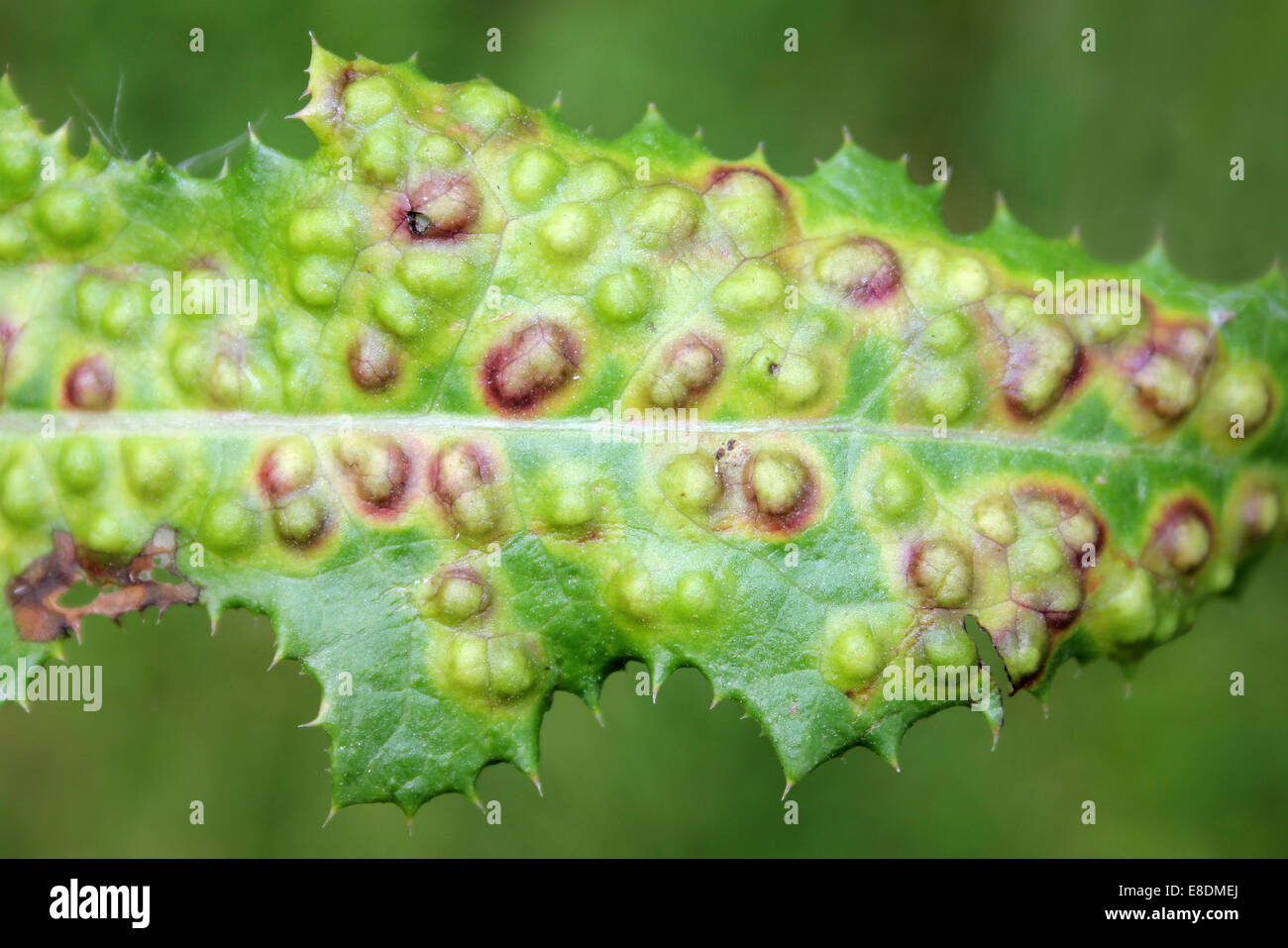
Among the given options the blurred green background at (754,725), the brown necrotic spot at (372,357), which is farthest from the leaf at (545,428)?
the blurred green background at (754,725)

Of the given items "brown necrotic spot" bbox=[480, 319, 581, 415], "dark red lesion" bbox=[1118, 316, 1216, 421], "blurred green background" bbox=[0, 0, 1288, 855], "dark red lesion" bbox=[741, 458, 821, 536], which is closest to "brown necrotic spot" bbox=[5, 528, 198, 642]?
"brown necrotic spot" bbox=[480, 319, 581, 415]

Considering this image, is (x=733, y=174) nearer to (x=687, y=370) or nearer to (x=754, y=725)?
(x=687, y=370)

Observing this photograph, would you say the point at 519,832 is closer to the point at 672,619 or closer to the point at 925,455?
the point at 672,619

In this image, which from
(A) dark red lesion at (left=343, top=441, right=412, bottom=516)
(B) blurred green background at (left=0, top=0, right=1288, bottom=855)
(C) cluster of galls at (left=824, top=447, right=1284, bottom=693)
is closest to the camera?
(C) cluster of galls at (left=824, top=447, right=1284, bottom=693)

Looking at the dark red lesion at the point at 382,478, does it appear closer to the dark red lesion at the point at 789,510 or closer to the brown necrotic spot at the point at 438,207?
the brown necrotic spot at the point at 438,207

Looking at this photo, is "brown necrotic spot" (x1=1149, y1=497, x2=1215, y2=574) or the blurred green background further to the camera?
the blurred green background

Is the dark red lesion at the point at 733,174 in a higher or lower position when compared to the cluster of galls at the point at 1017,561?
higher

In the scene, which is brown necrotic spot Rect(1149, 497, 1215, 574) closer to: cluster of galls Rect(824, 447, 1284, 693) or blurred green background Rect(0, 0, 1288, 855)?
cluster of galls Rect(824, 447, 1284, 693)

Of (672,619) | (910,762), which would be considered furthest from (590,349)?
(910,762)
